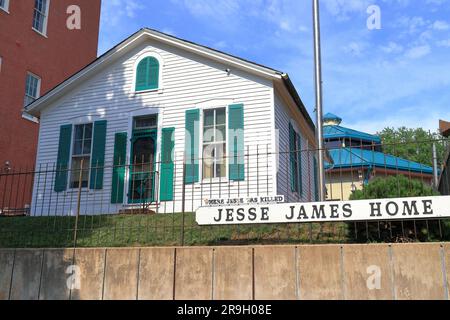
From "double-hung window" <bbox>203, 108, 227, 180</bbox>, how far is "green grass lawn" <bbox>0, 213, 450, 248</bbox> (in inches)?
112

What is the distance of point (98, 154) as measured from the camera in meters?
14.0

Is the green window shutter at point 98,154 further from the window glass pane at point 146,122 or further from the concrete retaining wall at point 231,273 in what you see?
the concrete retaining wall at point 231,273

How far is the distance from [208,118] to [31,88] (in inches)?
413

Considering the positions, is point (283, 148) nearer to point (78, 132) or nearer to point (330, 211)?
point (78, 132)

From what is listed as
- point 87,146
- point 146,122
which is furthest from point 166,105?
point 87,146

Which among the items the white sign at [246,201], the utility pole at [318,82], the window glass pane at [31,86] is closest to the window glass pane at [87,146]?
the window glass pane at [31,86]

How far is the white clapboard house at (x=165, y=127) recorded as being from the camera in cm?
1254

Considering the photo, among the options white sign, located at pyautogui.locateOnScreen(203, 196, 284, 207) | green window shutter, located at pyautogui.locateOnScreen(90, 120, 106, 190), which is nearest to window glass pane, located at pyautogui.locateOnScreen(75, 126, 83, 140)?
green window shutter, located at pyautogui.locateOnScreen(90, 120, 106, 190)

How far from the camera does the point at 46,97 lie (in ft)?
48.5

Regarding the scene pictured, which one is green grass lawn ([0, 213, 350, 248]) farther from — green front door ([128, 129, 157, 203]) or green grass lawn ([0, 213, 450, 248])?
green front door ([128, 129, 157, 203])

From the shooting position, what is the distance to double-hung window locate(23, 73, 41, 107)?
64.5 ft
